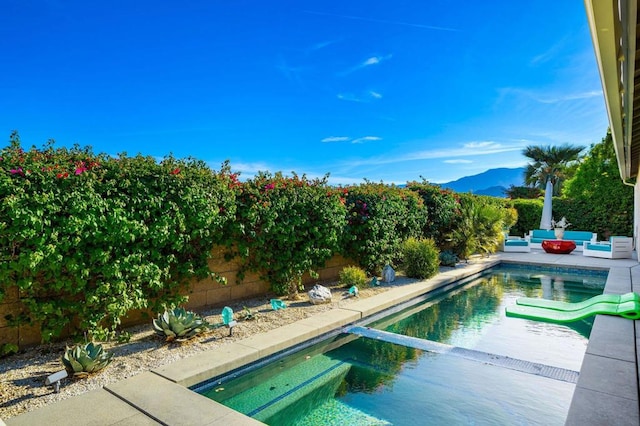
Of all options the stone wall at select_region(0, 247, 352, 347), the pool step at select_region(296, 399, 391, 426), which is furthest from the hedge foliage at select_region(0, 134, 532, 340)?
the pool step at select_region(296, 399, 391, 426)

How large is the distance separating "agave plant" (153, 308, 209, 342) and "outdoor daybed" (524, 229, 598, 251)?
16.7 metres

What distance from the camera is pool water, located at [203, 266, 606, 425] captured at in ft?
11.3

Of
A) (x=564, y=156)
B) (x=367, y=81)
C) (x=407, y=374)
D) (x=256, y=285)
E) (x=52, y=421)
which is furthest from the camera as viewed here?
(x=564, y=156)

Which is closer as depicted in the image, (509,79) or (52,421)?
(52,421)


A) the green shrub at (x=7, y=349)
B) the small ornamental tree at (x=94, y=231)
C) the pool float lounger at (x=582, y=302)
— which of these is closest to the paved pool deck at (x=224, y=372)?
the pool float lounger at (x=582, y=302)

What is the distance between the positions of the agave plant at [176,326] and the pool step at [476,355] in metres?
2.29

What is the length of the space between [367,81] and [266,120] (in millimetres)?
5097

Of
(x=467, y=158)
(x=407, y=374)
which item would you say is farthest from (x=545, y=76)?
(x=467, y=158)

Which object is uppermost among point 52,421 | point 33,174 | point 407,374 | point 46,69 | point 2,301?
point 46,69

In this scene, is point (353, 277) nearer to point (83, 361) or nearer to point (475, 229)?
point (83, 361)

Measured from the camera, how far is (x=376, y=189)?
9734 mm

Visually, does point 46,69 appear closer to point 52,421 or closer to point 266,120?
point 266,120

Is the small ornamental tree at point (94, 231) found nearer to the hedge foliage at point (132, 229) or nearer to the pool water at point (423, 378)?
the hedge foliage at point (132, 229)

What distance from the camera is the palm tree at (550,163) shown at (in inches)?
1270
